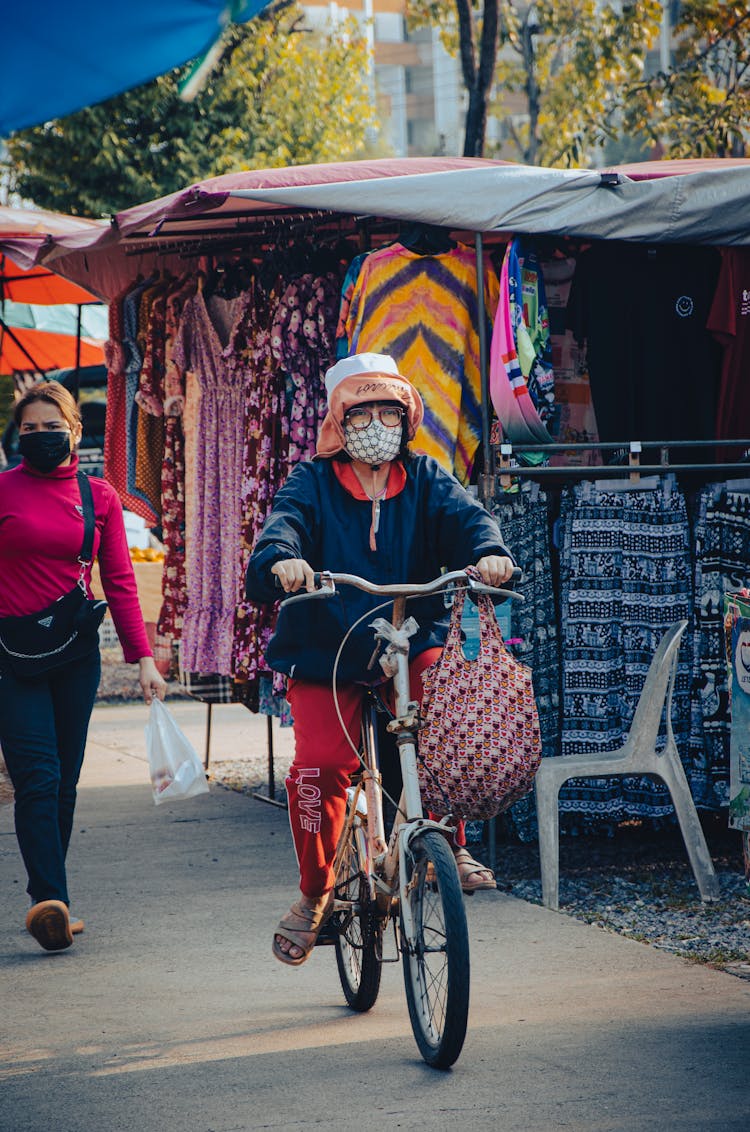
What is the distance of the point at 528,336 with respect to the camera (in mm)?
6273

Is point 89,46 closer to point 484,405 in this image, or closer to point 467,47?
point 484,405

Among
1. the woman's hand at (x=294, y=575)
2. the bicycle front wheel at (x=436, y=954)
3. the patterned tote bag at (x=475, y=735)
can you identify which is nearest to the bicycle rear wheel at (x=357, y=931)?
the bicycle front wheel at (x=436, y=954)

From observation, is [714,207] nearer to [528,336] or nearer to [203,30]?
[528,336]

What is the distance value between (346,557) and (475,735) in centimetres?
74

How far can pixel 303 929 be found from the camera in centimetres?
433

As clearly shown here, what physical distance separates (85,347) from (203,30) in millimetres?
12320

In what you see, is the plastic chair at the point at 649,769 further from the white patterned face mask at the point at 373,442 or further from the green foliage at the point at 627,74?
the green foliage at the point at 627,74

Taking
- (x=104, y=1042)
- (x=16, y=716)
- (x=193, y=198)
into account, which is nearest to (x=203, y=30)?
(x=104, y=1042)

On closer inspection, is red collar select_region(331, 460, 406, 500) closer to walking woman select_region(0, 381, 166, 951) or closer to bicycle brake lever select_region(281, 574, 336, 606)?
bicycle brake lever select_region(281, 574, 336, 606)

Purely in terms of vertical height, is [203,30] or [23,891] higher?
[203,30]

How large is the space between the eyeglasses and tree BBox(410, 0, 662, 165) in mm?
11090

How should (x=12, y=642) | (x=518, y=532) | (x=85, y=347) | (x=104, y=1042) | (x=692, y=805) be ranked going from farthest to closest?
(x=85, y=347), (x=518, y=532), (x=692, y=805), (x=12, y=642), (x=104, y=1042)

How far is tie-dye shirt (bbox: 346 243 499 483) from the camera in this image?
6383 millimetres

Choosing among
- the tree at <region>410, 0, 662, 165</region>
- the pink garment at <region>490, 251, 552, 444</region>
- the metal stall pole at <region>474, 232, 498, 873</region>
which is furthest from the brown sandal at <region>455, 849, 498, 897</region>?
the tree at <region>410, 0, 662, 165</region>
